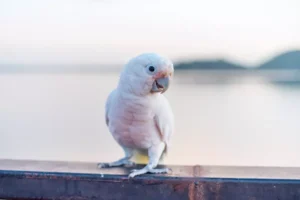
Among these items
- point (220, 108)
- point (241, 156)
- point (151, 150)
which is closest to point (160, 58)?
point (151, 150)

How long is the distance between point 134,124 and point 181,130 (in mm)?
3421

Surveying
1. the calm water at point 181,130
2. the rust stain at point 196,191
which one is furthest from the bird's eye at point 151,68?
the calm water at point 181,130

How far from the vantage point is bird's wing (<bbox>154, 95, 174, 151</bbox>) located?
1.82 meters

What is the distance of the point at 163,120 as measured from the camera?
184cm

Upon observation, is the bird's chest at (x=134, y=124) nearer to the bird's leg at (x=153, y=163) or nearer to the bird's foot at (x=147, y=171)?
the bird's leg at (x=153, y=163)

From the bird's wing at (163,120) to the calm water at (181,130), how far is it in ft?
2.03

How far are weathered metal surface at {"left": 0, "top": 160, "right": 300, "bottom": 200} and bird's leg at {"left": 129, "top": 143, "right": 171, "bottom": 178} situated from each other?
4 centimetres

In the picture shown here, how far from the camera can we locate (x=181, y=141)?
14.8 ft

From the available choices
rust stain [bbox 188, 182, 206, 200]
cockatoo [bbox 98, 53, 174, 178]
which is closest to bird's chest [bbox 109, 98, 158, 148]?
cockatoo [bbox 98, 53, 174, 178]

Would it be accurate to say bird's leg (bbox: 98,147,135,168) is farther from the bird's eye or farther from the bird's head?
the bird's eye

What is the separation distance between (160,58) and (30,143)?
11.4ft

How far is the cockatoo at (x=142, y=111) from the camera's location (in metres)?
1.68

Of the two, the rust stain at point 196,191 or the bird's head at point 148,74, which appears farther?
the bird's head at point 148,74

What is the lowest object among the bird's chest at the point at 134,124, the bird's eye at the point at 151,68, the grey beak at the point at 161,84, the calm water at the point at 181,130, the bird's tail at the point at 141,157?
the bird's tail at the point at 141,157
